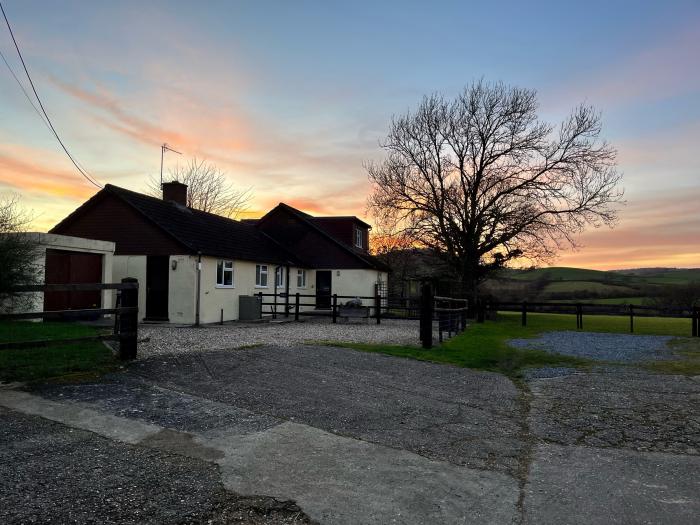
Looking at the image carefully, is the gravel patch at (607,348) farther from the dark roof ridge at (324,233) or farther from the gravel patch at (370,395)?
the dark roof ridge at (324,233)

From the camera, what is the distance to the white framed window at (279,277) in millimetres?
28694

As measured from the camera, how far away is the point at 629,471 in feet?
15.5

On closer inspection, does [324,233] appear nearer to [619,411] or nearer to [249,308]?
[249,308]

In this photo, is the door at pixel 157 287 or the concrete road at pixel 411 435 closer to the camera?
the concrete road at pixel 411 435

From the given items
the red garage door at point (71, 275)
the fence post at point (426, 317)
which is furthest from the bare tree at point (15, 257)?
the fence post at point (426, 317)

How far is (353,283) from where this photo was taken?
3372 cm

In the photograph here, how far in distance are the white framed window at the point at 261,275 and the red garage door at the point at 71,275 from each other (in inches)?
311

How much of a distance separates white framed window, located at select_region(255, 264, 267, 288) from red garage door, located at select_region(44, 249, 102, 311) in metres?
7.91

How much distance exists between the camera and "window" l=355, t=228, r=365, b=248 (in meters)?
39.0

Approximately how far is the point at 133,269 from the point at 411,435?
62.4 ft

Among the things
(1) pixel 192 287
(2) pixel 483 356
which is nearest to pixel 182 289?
(1) pixel 192 287

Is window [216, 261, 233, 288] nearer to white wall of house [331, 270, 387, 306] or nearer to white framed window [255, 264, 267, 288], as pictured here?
white framed window [255, 264, 267, 288]

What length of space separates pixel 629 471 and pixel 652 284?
45104 millimetres

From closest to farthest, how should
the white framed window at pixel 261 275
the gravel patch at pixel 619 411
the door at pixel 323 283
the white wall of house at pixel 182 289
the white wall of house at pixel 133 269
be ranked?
the gravel patch at pixel 619 411, the white wall of house at pixel 182 289, the white wall of house at pixel 133 269, the white framed window at pixel 261 275, the door at pixel 323 283
